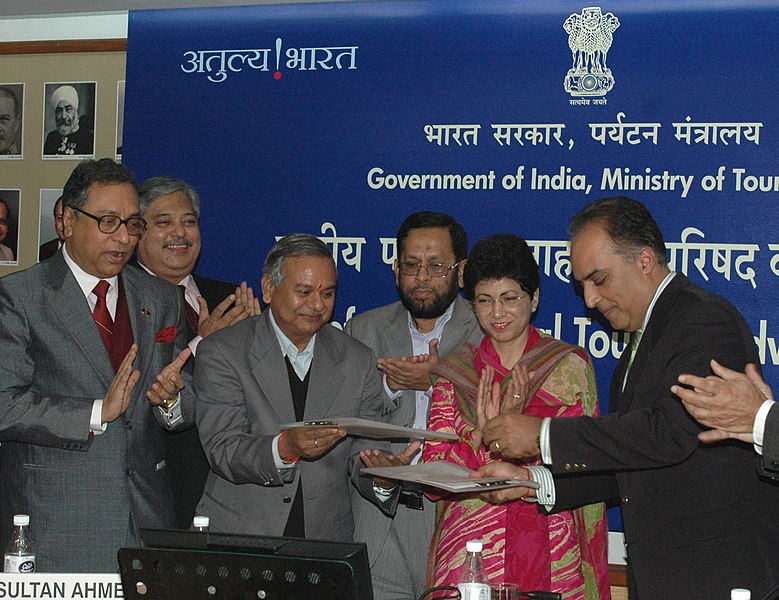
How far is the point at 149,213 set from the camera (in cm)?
400

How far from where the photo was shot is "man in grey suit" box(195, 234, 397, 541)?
3.25 meters

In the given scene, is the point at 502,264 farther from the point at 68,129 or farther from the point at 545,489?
the point at 68,129

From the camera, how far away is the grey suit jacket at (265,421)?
128 inches

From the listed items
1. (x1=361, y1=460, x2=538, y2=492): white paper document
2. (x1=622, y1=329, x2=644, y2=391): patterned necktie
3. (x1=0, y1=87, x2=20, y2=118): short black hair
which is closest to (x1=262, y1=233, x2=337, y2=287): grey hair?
(x1=361, y1=460, x2=538, y2=492): white paper document

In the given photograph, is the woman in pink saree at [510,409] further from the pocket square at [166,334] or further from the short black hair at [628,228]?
the pocket square at [166,334]

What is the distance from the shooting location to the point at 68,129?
5035 mm

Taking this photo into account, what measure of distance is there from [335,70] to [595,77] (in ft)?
3.94

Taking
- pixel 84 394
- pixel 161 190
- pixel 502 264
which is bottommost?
pixel 84 394

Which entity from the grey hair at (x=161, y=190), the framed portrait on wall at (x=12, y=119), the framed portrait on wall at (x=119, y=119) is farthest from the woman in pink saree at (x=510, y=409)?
the framed portrait on wall at (x=12, y=119)

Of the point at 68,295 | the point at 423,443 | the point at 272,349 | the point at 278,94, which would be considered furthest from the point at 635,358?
the point at 278,94

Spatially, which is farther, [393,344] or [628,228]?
[393,344]

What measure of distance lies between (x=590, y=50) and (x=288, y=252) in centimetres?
164

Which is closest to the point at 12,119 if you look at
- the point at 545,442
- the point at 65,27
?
the point at 65,27

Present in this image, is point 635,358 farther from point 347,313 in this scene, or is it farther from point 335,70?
point 335,70
